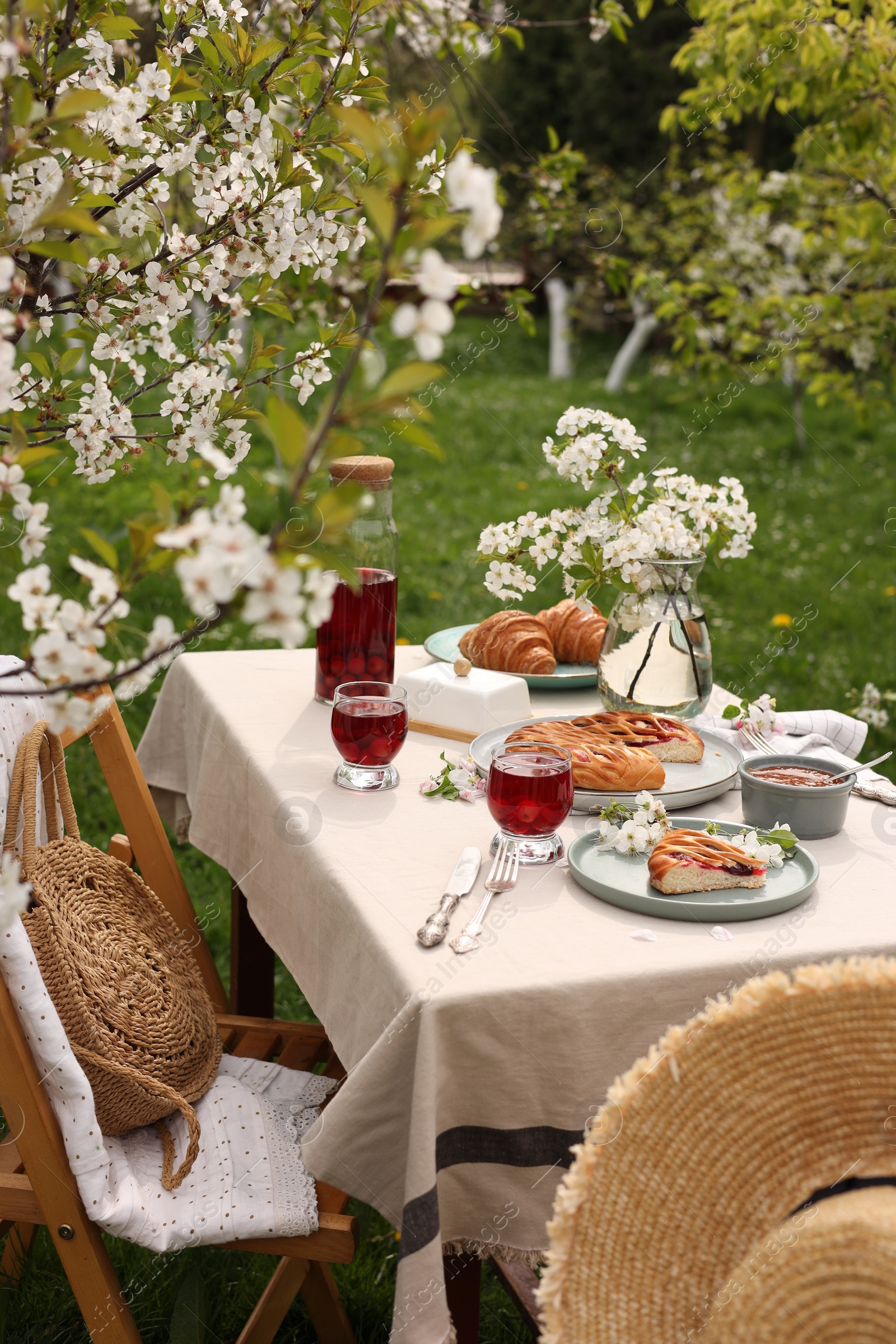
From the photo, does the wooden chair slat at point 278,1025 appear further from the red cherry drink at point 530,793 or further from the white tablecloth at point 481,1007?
the red cherry drink at point 530,793

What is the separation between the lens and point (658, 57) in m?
16.3

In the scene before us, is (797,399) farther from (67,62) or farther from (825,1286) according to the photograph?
(825,1286)

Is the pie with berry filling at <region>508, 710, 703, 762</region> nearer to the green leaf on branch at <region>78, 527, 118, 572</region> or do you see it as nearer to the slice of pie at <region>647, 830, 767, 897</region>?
the slice of pie at <region>647, 830, 767, 897</region>

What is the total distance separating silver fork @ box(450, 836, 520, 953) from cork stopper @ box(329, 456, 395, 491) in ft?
2.57

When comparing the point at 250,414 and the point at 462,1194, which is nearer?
the point at 462,1194

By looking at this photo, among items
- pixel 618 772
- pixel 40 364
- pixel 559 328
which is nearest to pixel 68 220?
pixel 40 364

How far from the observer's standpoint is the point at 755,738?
2.10 m

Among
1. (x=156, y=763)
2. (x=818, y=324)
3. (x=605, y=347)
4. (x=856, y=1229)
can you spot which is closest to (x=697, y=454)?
(x=818, y=324)

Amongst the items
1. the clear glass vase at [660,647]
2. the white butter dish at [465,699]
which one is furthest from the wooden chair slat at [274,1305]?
the clear glass vase at [660,647]

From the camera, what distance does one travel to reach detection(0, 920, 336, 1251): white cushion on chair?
1514 millimetres

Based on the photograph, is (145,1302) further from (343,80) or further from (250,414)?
(343,80)

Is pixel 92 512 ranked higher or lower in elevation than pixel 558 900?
lower

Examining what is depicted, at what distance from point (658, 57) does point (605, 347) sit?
161 inches

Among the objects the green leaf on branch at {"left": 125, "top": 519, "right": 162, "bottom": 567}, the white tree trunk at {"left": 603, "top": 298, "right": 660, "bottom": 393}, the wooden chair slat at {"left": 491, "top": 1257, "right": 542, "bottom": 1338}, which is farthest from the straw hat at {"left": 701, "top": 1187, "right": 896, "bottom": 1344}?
the white tree trunk at {"left": 603, "top": 298, "right": 660, "bottom": 393}
